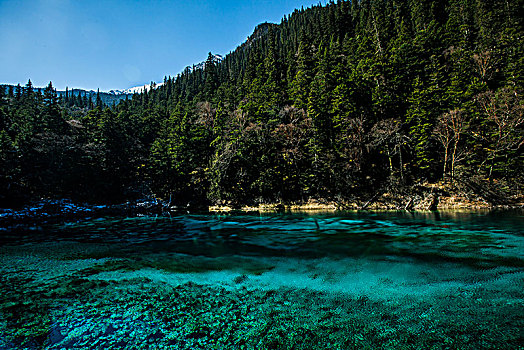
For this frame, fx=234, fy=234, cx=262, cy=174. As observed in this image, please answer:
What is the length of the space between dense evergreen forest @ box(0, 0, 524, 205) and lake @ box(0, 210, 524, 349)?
55.0ft

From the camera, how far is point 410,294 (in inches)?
223

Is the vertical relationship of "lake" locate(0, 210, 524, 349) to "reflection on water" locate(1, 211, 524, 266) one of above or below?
above

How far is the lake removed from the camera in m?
4.04

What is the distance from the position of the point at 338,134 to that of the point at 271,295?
26.6m

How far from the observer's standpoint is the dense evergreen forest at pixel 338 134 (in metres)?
24.5

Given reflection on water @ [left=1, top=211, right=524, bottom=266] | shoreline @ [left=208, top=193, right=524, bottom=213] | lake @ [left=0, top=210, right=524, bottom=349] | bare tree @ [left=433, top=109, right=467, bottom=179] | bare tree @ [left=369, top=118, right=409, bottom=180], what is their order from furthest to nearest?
bare tree @ [left=369, top=118, right=409, bottom=180] → bare tree @ [left=433, top=109, right=467, bottom=179] → shoreline @ [left=208, top=193, right=524, bottom=213] → reflection on water @ [left=1, top=211, right=524, bottom=266] → lake @ [left=0, top=210, right=524, bottom=349]

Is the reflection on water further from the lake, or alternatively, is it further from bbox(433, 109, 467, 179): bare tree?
bbox(433, 109, 467, 179): bare tree

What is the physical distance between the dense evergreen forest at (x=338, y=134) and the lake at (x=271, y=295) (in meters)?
16.8

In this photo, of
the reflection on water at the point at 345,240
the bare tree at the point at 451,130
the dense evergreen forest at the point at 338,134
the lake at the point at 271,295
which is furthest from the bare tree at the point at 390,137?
the lake at the point at 271,295

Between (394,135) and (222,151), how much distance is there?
21636 mm

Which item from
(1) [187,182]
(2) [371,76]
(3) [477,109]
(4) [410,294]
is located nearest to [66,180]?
(1) [187,182]

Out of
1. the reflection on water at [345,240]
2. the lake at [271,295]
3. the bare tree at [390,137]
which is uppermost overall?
the bare tree at [390,137]

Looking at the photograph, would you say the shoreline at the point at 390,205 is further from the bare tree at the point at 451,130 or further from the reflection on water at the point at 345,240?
the reflection on water at the point at 345,240

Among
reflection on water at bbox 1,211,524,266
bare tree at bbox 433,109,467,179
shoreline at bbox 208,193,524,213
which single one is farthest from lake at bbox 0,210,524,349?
bare tree at bbox 433,109,467,179
